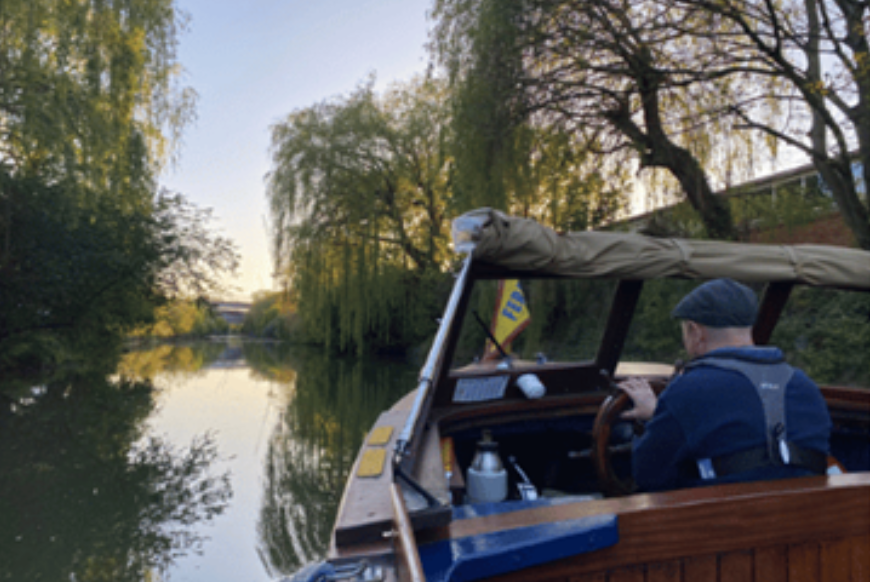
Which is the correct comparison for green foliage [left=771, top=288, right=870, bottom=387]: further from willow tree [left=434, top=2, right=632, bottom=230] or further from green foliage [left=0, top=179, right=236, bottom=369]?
green foliage [left=0, top=179, right=236, bottom=369]

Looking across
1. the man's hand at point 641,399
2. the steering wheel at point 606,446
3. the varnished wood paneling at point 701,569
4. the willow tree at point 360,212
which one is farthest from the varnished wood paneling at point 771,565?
the willow tree at point 360,212

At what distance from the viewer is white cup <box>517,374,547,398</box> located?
3605 mm

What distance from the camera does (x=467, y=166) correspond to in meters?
11.1

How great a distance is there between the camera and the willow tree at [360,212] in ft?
61.3

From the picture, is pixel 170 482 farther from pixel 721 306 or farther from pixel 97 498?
pixel 721 306

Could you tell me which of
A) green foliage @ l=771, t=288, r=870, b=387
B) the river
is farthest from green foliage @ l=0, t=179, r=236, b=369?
green foliage @ l=771, t=288, r=870, b=387

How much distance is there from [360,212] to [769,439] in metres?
17.9

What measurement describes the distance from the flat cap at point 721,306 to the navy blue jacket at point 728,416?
114 mm

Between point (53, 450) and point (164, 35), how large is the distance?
405 inches

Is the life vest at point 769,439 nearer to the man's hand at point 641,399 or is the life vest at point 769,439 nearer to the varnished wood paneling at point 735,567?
the varnished wood paneling at point 735,567

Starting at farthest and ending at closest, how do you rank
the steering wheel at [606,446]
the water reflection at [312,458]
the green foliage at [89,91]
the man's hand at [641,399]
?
the green foliage at [89,91] < the water reflection at [312,458] < the steering wheel at [606,446] < the man's hand at [641,399]

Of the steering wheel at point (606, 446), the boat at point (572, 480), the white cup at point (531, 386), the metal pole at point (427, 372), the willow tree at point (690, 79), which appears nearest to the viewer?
the boat at point (572, 480)

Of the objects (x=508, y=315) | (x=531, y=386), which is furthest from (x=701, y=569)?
(x=508, y=315)

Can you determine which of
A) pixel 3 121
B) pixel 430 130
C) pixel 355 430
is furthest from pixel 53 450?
pixel 430 130
